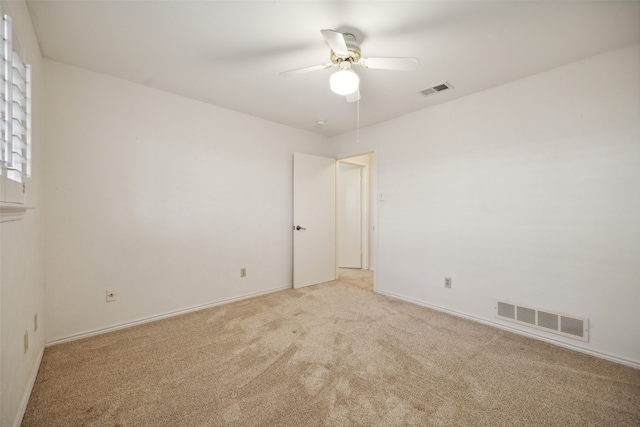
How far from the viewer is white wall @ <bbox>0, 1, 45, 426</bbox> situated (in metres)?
1.24

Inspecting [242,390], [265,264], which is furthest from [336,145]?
[242,390]

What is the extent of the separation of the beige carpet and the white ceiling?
2.48m

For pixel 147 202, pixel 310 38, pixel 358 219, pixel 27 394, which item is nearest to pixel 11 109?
pixel 147 202

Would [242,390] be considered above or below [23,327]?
below

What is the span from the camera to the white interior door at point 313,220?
392 cm

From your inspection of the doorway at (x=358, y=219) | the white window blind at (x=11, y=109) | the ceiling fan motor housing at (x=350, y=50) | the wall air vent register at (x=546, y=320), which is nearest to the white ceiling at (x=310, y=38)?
the ceiling fan motor housing at (x=350, y=50)

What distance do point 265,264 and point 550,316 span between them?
3.19 m

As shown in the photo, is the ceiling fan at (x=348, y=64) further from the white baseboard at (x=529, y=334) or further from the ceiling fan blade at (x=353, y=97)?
the white baseboard at (x=529, y=334)

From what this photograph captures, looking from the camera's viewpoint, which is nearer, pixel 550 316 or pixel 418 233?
pixel 550 316

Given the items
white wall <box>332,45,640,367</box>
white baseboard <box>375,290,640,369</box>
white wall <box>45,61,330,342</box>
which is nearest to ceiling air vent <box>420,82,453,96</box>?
white wall <box>332,45,640,367</box>

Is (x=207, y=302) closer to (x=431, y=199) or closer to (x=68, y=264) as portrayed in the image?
(x=68, y=264)

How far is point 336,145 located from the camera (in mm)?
4426

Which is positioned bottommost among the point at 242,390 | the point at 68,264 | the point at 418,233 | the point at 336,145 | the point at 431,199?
the point at 242,390

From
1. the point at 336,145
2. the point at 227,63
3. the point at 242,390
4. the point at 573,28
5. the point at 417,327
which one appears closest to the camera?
the point at 242,390
